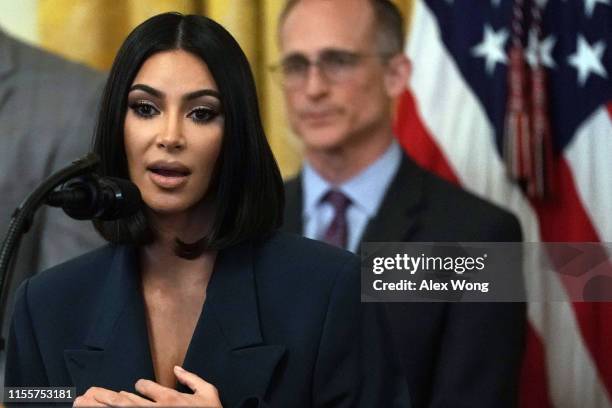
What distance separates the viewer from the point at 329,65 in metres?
2.42

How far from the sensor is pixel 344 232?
2.40 m

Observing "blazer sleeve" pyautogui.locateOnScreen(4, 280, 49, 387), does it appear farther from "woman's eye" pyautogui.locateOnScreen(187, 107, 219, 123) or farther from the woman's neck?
"woman's eye" pyautogui.locateOnScreen(187, 107, 219, 123)

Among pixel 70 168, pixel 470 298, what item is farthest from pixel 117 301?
pixel 470 298

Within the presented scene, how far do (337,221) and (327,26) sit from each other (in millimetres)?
421

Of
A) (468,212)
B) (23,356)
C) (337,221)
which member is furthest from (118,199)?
(468,212)

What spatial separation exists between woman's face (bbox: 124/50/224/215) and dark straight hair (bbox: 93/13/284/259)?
0.02 metres

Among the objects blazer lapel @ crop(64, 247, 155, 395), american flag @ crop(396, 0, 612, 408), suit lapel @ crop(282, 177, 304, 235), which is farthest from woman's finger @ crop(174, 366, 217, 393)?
american flag @ crop(396, 0, 612, 408)

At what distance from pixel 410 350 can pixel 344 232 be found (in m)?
0.28

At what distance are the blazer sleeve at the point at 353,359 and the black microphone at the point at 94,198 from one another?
45cm

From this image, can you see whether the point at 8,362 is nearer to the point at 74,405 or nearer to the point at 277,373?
the point at 74,405

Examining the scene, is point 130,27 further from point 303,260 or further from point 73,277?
point 303,260

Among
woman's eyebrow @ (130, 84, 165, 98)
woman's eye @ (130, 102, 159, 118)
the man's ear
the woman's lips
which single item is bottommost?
the woman's lips

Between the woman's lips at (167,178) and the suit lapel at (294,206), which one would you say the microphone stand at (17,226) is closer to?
the woman's lips at (167,178)
